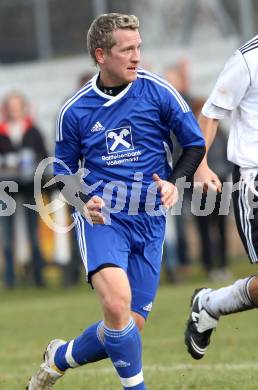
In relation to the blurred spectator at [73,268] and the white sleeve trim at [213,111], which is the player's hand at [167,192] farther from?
the blurred spectator at [73,268]

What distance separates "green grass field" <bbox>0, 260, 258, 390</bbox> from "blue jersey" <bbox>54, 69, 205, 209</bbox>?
139cm

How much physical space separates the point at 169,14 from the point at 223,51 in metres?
1.07

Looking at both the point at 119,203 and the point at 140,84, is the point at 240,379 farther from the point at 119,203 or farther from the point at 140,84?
the point at 140,84

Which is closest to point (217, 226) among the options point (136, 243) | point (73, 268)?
point (73, 268)

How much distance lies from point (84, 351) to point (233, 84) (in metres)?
1.70

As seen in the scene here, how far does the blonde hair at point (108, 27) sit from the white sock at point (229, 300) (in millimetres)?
1732

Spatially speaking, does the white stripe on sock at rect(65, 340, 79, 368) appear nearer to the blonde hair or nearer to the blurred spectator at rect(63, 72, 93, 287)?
the blonde hair

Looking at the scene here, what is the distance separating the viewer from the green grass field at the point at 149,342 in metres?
6.91

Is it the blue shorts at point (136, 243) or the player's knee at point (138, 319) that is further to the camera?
the player's knee at point (138, 319)

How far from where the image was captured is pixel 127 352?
5.65 m

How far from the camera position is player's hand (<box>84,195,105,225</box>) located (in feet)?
18.9

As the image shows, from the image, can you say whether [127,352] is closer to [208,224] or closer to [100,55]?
[100,55]

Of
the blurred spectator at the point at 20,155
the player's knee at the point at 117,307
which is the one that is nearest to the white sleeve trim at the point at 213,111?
the player's knee at the point at 117,307

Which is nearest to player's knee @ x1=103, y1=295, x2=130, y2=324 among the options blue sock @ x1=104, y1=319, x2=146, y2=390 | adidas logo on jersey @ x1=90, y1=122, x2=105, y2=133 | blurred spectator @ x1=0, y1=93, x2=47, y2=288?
blue sock @ x1=104, y1=319, x2=146, y2=390
